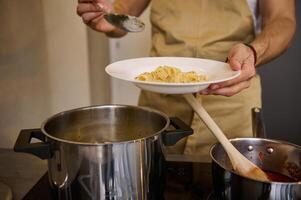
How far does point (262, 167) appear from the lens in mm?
544

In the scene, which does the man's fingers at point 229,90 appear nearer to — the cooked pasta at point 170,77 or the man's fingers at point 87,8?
the cooked pasta at point 170,77

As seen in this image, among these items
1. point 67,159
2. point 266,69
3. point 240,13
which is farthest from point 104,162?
point 266,69

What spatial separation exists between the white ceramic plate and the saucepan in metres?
0.09

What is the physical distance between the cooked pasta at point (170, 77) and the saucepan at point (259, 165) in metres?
0.10

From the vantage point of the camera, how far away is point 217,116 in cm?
83

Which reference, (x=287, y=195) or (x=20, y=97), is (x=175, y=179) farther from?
(x=20, y=97)

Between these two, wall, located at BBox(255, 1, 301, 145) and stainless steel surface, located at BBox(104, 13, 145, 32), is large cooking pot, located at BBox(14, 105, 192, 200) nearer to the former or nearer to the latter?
stainless steel surface, located at BBox(104, 13, 145, 32)

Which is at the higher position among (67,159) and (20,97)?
(67,159)

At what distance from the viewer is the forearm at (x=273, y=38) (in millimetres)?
713

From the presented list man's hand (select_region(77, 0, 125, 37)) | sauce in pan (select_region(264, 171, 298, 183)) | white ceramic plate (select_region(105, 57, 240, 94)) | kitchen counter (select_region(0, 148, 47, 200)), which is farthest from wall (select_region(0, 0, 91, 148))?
sauce in pan (select_region(264, 171, 298, 183))

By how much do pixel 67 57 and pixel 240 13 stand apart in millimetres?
657

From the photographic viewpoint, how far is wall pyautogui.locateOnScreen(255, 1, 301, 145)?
4.53 ft

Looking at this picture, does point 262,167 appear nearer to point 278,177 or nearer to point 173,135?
point 278,177

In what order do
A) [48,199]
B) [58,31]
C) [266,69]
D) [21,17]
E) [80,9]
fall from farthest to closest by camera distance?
[266,69] → [58,31] → [21,17] → [80,9] → [48,199]
